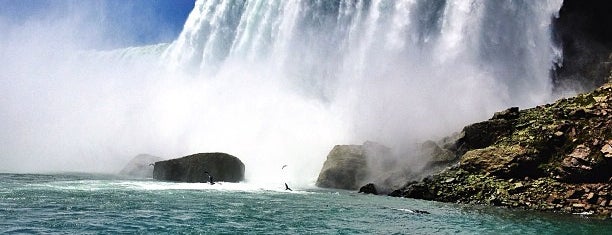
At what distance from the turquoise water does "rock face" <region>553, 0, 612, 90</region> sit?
3412cm

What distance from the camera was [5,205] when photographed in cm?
2447

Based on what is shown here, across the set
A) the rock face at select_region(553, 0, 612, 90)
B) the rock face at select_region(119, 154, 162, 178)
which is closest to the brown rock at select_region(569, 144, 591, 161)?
the rock face at select_region(553, 0, 612, 90)

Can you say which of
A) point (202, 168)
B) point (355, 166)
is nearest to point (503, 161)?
point (355, 166)

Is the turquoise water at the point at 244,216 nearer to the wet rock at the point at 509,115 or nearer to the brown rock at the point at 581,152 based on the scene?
the brown rock at the point at 581,152

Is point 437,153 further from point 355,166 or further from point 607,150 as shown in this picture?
point 607,150

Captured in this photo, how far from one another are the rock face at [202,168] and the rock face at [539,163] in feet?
60.8

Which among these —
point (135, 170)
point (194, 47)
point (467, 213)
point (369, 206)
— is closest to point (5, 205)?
point (369, 206)

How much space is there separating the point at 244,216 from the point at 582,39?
→ 51621 millimetres

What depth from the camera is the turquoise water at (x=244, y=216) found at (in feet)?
67.1

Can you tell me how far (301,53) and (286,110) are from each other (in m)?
9.91

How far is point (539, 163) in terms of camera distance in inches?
1348

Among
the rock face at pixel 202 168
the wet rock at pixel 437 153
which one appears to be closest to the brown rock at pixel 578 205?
the wet rock at pixel 437 153

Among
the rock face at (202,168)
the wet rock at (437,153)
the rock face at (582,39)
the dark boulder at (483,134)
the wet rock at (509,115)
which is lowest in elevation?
the rock face at (202,168)

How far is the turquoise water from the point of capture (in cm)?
2045
